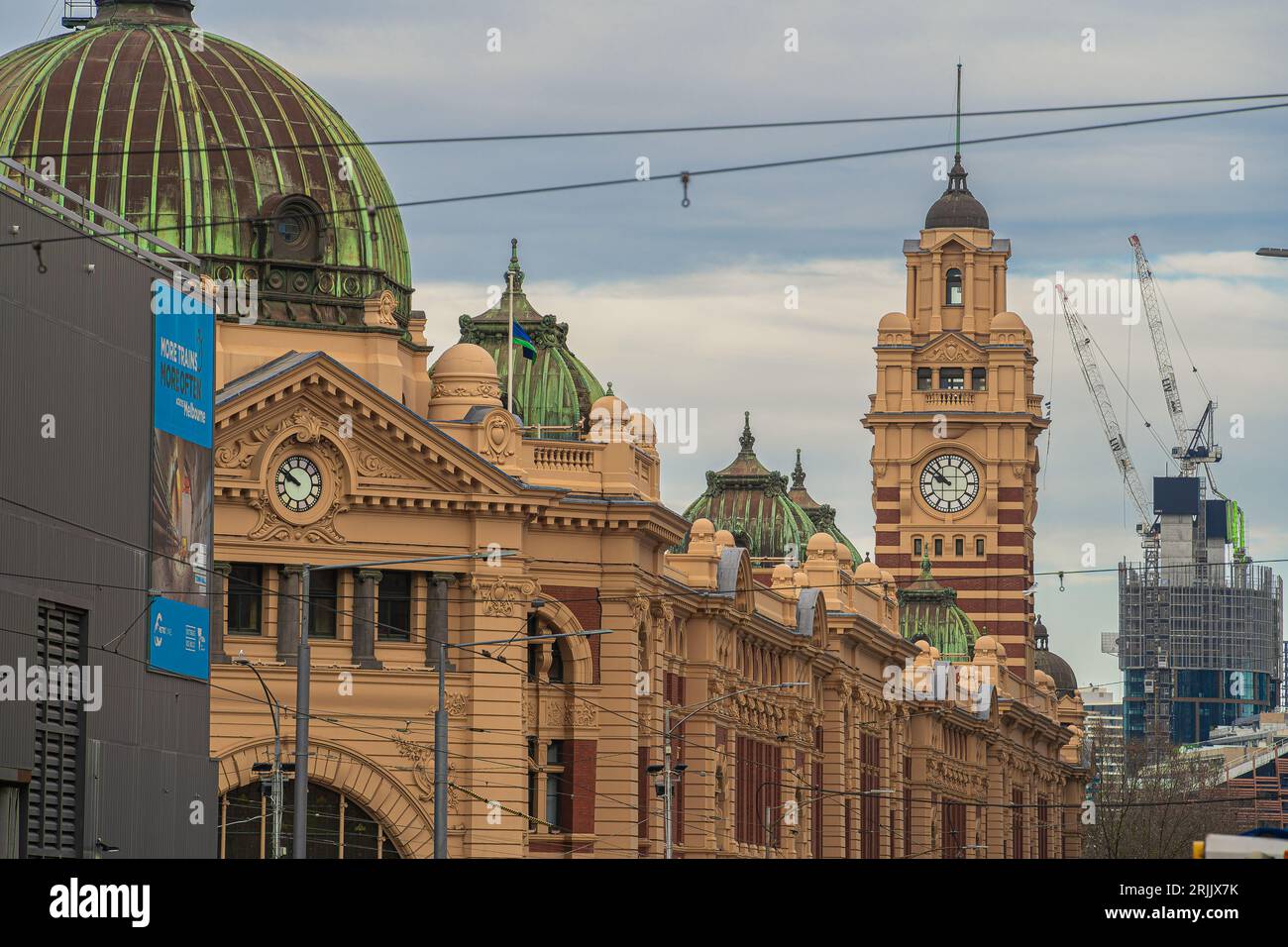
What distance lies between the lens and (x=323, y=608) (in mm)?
82000

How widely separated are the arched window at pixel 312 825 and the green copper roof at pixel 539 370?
21.3 meters

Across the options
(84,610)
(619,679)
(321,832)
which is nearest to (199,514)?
(84,610)

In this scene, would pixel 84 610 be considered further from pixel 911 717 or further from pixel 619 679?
pixel 911 717

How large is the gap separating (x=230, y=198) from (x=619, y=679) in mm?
15846

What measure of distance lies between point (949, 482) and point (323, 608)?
332 ft

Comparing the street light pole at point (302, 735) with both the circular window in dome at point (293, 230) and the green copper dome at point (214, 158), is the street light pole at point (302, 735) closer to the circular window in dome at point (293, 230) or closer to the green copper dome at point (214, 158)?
the green copper dome at point (214, 158)

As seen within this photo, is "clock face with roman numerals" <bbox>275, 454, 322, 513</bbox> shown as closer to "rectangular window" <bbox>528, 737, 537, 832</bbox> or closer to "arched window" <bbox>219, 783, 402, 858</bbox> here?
"arched window" <bbox>219, 783, 402, 858</bbox>

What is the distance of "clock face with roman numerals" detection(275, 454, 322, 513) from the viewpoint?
81250 millimetres

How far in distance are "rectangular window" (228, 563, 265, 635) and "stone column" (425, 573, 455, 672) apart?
421cm

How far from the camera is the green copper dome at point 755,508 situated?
13550 centimetres

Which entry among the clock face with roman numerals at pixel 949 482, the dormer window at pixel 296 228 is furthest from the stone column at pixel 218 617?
the clock face with roman numerals at pixel 949 482

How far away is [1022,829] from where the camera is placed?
554ft

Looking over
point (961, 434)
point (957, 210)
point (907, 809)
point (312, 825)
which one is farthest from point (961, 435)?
point (312, 825)
